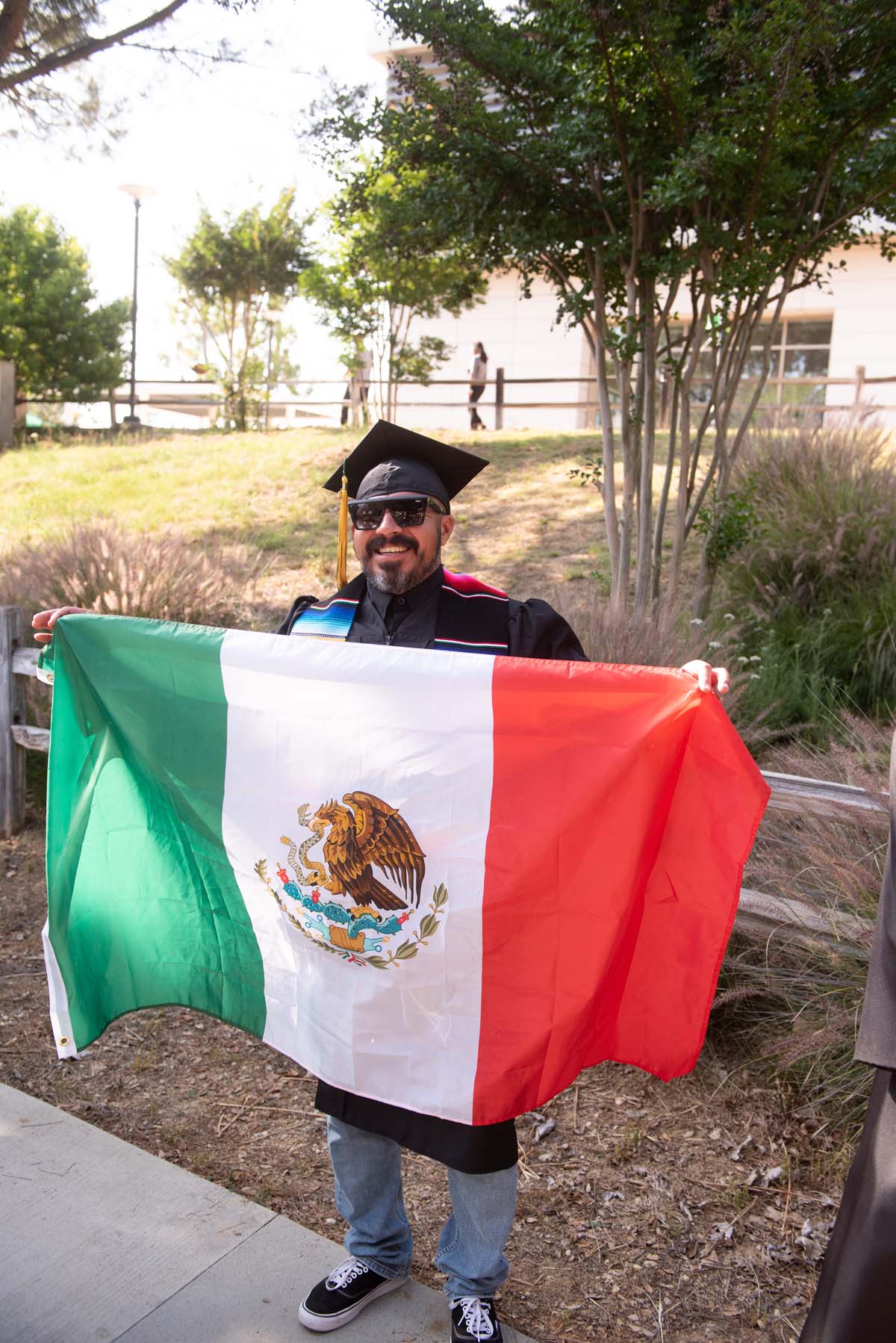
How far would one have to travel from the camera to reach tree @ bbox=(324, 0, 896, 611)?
17.4 ft

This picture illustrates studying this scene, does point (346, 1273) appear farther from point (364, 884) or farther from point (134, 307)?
point (134, 307)

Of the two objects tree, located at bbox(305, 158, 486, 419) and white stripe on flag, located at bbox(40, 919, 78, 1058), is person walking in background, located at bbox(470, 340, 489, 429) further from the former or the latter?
white stripe on flag, located at bbox(40, 919, 78, 1058)

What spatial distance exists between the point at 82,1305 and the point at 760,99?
224 inches

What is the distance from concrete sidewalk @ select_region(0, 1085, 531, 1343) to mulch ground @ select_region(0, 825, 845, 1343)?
175 mm

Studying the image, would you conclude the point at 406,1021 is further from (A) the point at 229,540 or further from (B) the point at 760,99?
(A) the point at 229,540

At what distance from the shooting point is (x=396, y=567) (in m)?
2.77

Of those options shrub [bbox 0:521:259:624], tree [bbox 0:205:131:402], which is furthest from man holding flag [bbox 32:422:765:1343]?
tree [bbox 0:205:131:402]

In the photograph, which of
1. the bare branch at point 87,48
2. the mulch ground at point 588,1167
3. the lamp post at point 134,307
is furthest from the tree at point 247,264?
the mulch ground at point 588,1167

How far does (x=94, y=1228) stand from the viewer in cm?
303

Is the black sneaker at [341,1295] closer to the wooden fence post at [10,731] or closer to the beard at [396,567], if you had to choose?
the beard at [396,567]

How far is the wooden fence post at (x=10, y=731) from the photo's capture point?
19.9ft

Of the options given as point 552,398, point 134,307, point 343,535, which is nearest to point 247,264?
point 134,307

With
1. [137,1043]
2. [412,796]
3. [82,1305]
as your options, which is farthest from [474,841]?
[137,1043]

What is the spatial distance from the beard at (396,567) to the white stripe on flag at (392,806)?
205 millimetres
